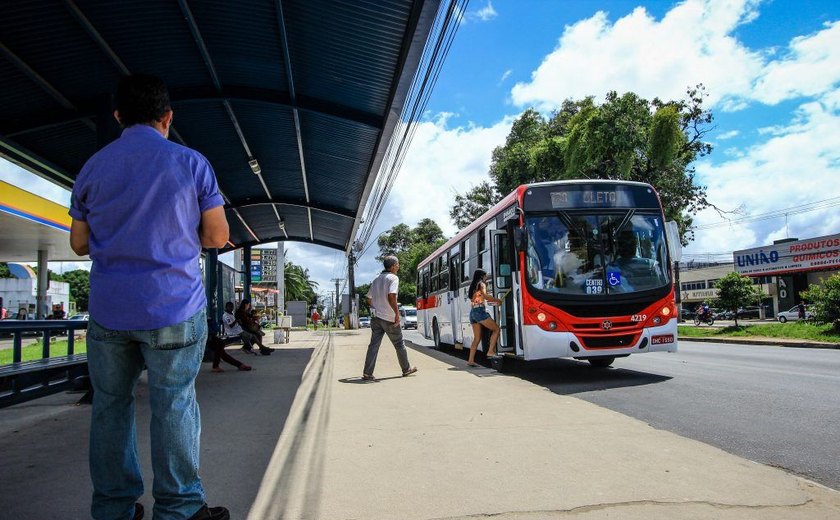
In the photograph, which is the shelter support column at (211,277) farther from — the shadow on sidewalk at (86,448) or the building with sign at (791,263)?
the building with sign at (791,263)

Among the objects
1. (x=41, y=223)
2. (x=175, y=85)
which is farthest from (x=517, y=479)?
(x=41, y=223)

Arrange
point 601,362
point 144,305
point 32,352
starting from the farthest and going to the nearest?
1. point 32,352
2. point 601,362
3. point 144,305

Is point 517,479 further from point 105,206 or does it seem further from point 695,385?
point 695,385

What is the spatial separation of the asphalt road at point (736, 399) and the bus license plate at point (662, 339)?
56 cm

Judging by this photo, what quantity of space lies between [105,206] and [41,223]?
21503mm

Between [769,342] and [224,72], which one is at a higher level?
[224,72]

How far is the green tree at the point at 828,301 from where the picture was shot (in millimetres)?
16688

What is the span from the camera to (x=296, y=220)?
1936 centimetres

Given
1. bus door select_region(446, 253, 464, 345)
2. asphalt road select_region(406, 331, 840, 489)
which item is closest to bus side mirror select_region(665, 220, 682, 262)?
asphalt road select_region(406, 331, 840, 489)

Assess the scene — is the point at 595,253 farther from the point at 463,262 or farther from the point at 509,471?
the point at 509,471

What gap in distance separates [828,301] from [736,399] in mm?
12654

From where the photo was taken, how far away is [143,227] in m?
2.52

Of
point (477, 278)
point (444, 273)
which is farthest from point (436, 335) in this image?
point (477, 278)

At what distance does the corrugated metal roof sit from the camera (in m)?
7.01
